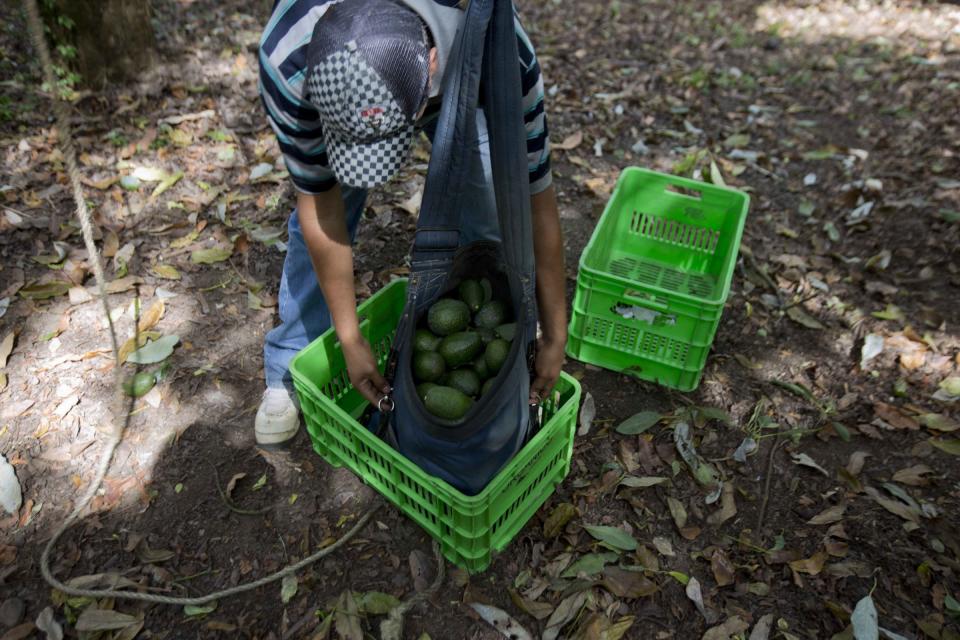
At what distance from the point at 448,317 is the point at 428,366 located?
0.16 m

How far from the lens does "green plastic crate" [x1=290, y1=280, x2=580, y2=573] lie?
69.9 inches

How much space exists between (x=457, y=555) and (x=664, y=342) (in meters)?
Answer: 1.17

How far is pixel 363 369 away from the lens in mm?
1901

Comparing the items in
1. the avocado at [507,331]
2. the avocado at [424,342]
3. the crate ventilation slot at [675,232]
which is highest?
the avocado at [507,331]

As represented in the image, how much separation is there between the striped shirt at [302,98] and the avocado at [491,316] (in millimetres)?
391

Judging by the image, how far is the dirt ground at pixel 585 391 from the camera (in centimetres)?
201

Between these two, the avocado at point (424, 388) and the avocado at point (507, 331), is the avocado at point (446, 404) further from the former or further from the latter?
the avocado at point (507, 331)

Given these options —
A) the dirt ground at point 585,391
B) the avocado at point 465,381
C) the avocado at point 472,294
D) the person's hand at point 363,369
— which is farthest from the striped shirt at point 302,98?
the dirt ground at point 585,391

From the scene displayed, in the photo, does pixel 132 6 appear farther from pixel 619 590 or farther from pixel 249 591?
pixel 619 590

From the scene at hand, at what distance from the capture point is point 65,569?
2.03 m

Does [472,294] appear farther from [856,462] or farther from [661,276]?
[856,462]

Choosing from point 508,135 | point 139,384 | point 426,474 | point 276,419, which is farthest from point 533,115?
point 139,384

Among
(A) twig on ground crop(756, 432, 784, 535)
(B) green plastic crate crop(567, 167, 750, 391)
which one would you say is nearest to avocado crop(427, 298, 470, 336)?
(B) green plastic crate crop(567, 167, 750, 391)

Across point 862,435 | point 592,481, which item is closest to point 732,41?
point 862,435
